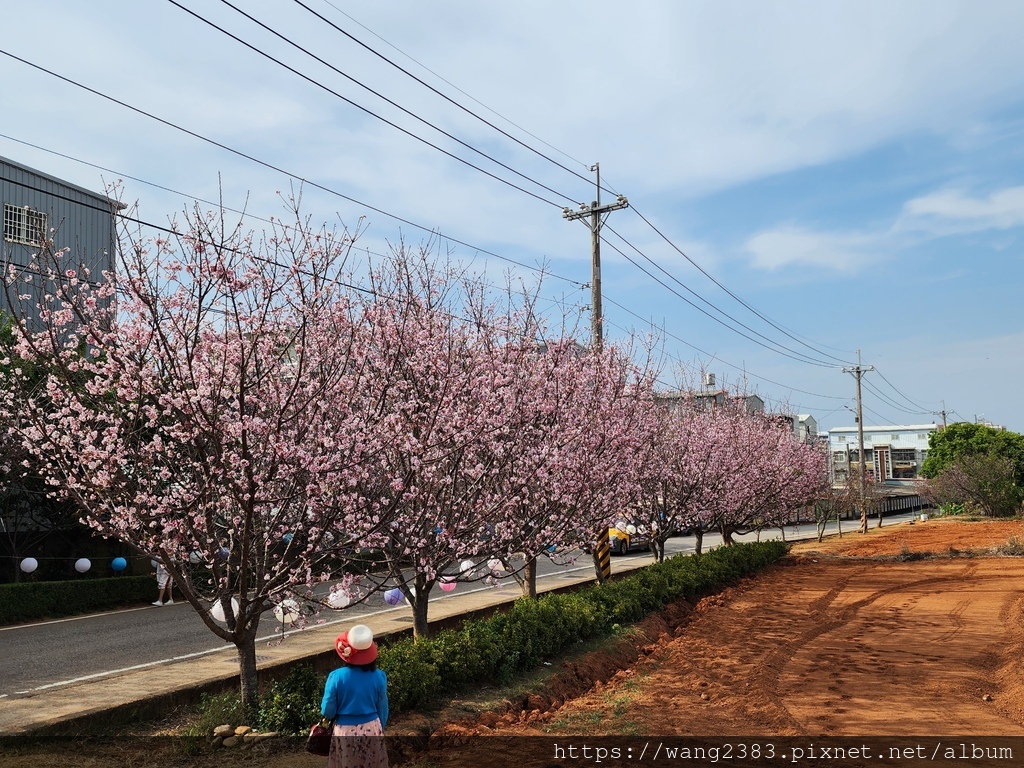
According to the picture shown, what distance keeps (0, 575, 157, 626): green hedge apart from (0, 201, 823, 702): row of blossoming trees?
8.23 meters

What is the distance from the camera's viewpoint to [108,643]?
1353cm

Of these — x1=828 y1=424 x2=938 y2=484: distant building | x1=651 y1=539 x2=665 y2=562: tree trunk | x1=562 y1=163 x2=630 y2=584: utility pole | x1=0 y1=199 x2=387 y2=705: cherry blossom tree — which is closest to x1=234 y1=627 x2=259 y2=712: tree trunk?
x1=0 y1=199 x2=387 y2=705: cherry blossom tree

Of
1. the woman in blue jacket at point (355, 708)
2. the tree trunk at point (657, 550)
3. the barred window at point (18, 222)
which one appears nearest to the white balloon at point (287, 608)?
the woman in blue jacket at point (355, 708)

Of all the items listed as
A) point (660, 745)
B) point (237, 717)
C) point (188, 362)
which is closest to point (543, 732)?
point (660, 745)

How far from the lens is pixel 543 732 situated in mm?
8180

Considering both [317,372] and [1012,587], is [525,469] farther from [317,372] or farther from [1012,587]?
[1012,587]

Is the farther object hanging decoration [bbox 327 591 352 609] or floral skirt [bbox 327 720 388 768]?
hanging decoration [bbox 327 591 352 609]

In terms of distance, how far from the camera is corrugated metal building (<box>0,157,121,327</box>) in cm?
2128

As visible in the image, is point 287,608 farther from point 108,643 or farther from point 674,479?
point 674,479

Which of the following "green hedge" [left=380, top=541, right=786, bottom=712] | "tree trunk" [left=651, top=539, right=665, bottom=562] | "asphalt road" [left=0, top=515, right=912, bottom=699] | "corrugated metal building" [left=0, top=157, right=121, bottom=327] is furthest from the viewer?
"corrugated metal building" [left=0, top=157, right=121, bottom=327]

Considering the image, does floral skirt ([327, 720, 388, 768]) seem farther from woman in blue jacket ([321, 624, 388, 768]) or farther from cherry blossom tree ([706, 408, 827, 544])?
cherry blossom tree ([706, 408, 827, 544])

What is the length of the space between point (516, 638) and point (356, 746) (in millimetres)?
5070

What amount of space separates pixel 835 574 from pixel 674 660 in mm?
15012

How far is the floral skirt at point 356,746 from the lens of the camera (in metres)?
5.57
